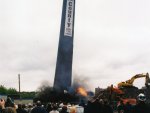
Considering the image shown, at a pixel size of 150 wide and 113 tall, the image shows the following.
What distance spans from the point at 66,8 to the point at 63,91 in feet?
41.6

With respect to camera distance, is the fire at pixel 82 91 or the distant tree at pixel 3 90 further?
the distant tree at pixel 3 90

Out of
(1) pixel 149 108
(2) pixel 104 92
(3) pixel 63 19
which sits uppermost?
(3) pixel 63 19

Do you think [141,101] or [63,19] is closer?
[141,101]

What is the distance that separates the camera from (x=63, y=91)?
63719 millimetres

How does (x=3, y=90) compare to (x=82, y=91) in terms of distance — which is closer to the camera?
(x=82, y=91)

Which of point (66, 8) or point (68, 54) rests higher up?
point (66, 8)

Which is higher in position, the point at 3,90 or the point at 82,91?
the point at 3,90

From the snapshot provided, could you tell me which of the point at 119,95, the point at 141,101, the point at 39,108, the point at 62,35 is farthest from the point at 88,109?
the point at 62,35

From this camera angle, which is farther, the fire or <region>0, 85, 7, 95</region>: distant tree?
<region>0, 85, 7, 95</region>: distant tree

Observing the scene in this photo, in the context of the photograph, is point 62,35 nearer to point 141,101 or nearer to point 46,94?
point 46,94

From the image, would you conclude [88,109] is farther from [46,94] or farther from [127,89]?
[46,94]

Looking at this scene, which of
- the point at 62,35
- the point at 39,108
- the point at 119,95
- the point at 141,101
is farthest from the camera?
the point at 62,35

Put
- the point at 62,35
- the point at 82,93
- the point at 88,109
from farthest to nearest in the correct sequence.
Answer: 1. the point at 62,35
2. the point at 82,93
3. the point at 88,109

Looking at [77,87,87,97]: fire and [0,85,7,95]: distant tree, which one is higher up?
[0,85,7,95]: distant tree
